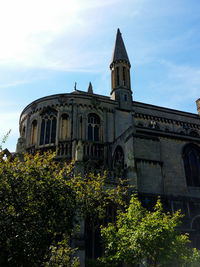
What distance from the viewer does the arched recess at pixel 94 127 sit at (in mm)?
30453

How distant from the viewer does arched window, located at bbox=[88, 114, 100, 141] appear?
99.9 feet

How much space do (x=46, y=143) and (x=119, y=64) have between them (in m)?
15.3

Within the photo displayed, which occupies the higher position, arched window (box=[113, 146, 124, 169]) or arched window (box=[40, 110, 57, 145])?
arched window (box=[40, 110, 57, 145])

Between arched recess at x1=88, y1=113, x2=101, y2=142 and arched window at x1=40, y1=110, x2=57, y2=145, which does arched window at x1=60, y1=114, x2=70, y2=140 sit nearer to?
arched window at x1=40, y1=110, x2=57, y2=145

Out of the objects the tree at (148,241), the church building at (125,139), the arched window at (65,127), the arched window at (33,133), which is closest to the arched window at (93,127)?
the church building at (125,139)

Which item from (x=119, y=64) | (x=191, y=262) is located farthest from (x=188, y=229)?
(x=119, y=64)

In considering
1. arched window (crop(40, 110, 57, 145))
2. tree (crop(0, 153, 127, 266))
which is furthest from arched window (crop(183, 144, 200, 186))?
tree (crop(0, 153, 127, 266))

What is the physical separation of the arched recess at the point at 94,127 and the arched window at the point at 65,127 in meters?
2.46

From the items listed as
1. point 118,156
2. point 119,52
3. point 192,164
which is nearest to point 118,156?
point 118,156

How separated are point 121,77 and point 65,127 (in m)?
11.0

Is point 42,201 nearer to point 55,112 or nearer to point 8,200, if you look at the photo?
point 8,200

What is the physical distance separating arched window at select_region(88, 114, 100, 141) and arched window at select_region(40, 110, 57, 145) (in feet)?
12.9

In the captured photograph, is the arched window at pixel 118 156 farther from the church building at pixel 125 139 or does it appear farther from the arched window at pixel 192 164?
the arched window at pixel 192 164

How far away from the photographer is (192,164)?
85.8 ft
